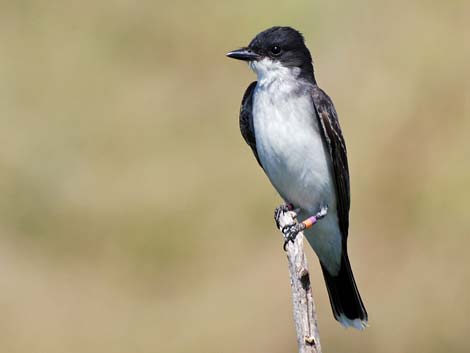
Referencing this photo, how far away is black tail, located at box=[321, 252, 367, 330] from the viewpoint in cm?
807

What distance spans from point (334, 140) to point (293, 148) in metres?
0.31

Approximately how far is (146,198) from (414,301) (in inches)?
133

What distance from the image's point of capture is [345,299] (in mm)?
8141

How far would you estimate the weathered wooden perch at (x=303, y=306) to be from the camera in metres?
6.02

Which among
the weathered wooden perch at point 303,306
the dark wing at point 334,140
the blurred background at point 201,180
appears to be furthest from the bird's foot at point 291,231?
the blurred background at point 201,180

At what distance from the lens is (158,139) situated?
13102mm

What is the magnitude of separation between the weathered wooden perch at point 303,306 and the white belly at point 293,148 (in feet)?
3.84

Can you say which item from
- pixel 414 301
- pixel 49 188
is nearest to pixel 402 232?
pixel 414 301

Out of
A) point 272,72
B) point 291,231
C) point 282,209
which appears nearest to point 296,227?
point 291,231

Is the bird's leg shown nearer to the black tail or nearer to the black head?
the black tail

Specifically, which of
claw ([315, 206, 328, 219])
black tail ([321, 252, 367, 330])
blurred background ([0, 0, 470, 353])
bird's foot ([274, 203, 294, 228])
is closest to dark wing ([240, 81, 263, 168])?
bird's foot ([274, 203, 294, 228])

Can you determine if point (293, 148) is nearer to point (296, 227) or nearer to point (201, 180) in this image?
point (296, 227)

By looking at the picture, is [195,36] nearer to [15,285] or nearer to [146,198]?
[146,198]

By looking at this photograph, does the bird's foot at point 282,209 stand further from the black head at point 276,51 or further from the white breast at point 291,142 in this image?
the black head at point 276,51
